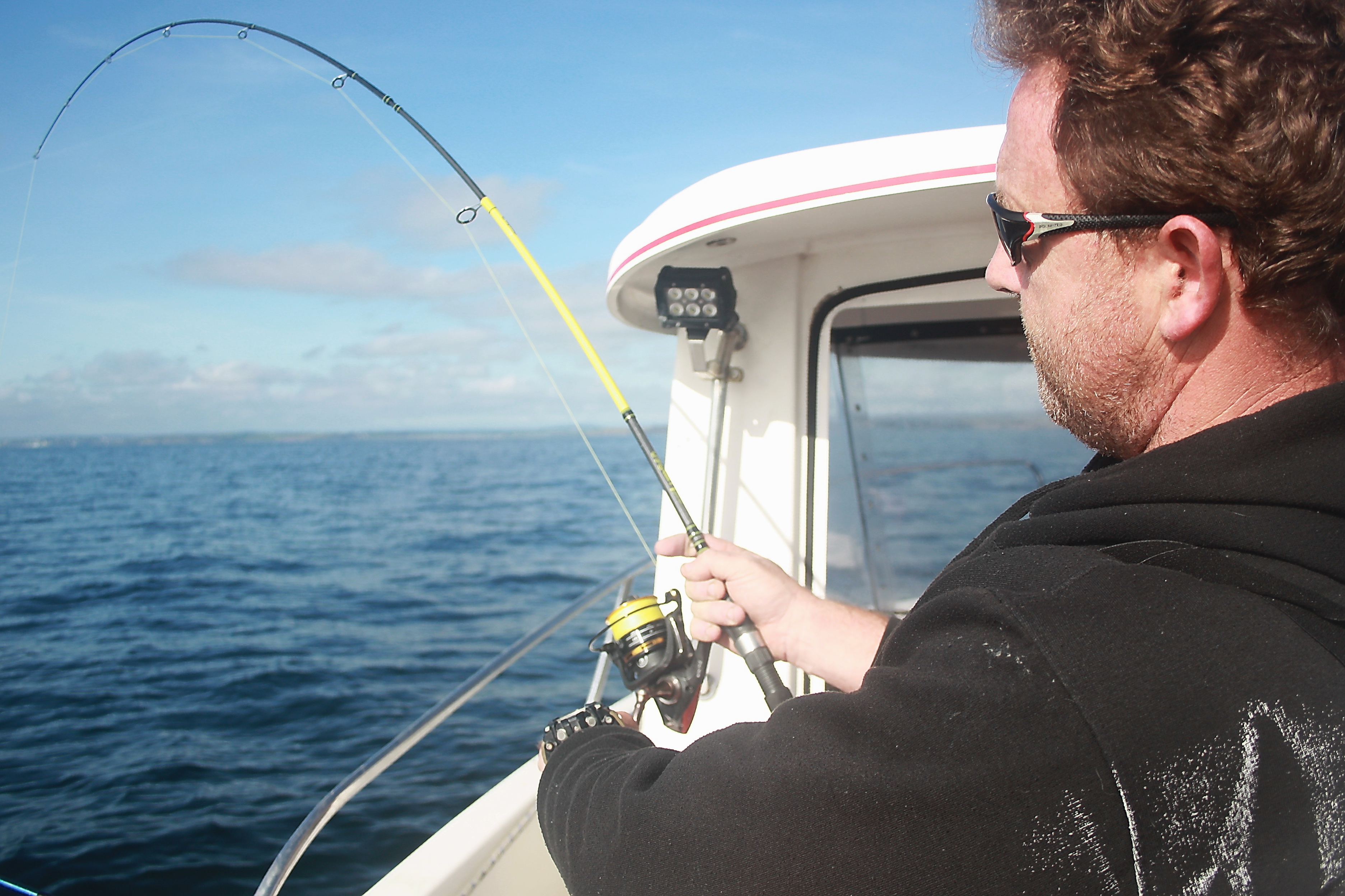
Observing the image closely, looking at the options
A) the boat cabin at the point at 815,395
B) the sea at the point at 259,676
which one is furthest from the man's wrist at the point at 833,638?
the sea at the point at 259,676

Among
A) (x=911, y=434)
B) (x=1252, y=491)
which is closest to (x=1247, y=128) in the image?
(x=1252, y=491)

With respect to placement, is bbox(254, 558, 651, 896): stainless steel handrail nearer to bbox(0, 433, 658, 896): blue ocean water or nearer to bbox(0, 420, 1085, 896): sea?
bbox(0, 420, 1085, 896): sea

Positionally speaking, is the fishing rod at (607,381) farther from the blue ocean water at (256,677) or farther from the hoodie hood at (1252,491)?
the blue ocean water at (256,677)

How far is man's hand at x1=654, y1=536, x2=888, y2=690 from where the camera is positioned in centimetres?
171

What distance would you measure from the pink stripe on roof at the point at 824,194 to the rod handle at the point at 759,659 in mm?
1081

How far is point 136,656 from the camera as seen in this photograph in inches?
424

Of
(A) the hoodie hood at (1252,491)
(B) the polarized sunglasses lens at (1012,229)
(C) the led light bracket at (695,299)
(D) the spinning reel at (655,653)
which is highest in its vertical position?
(C) the led light bracket at (695,299)

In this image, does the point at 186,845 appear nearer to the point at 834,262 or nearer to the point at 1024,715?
the point at 834,262

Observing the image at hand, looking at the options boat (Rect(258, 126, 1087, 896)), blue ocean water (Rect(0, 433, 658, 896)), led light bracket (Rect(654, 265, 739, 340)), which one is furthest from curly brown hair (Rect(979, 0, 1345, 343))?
blue ocean water (Rect(0, 433, 658, 896))

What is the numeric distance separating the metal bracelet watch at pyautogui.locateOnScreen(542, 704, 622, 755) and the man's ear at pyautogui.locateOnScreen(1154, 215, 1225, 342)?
3.25 ft

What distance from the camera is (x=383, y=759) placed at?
2270 millimetres

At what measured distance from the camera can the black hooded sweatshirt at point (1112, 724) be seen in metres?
0.72

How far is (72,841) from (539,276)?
5.56m

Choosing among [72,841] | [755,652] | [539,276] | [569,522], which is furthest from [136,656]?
[569,522]
